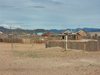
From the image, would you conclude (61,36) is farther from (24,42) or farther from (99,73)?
(99,73)

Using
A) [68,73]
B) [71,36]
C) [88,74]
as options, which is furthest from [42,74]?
[71,36]

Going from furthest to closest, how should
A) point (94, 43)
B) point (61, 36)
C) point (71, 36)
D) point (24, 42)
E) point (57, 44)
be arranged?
point (61, 36)
point (71, 36)
point (24, 42)
point (57, 44)
point (94, 43)

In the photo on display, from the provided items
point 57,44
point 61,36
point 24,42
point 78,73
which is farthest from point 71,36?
point 78,73

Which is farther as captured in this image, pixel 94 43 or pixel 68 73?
pixel 94 43

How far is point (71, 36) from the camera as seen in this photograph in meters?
60.8

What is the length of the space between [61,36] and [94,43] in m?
43.1

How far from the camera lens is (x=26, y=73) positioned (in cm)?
892

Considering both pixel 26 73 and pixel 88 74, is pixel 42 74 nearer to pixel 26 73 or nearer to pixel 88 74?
pixel 26 73

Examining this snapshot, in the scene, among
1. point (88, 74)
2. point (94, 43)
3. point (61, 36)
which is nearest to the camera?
point (88, 74)

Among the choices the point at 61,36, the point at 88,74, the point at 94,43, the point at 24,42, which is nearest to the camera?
the point at 88,74

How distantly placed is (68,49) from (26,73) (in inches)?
558

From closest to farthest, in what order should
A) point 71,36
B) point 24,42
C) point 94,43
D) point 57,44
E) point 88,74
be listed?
point 88,74
point 94,43
point 57,44
point 24,42
point 71,36

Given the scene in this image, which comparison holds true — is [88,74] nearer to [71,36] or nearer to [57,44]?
[57,44]

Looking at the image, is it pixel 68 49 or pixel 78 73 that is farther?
pixel 68 49
